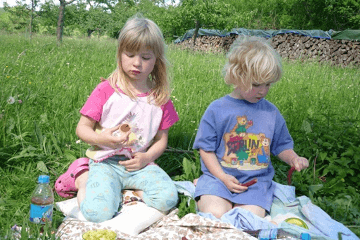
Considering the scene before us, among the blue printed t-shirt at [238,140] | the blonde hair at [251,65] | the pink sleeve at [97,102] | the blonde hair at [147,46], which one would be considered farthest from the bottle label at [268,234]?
the pink sleeve at [97,102]

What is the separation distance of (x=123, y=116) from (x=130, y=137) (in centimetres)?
16

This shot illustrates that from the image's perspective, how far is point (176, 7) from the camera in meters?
20.2

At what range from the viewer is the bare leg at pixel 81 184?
2486mm

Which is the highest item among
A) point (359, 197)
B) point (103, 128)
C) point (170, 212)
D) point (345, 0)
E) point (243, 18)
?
point (345, 0)

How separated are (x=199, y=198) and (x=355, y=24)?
25.7m

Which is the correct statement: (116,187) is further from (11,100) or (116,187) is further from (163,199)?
(11,100)

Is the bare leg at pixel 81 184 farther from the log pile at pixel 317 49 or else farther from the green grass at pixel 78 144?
the log pile at pixel 317 49

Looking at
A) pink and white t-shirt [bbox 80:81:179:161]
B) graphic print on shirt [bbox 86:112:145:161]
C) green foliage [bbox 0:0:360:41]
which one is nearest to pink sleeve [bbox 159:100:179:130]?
pink and white t-shirt [bbox 80:81:179:161]

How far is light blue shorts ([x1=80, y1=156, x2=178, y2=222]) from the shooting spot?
90.8 inches

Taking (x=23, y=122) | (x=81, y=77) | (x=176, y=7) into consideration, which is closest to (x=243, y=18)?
(x=176, y=7)

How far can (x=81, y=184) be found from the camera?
257 centimetres

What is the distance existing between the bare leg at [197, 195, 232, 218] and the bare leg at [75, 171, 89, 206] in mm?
787

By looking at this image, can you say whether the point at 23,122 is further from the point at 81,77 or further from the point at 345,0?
the point at 345,0

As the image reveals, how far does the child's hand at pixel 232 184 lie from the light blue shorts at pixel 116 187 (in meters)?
0.35
